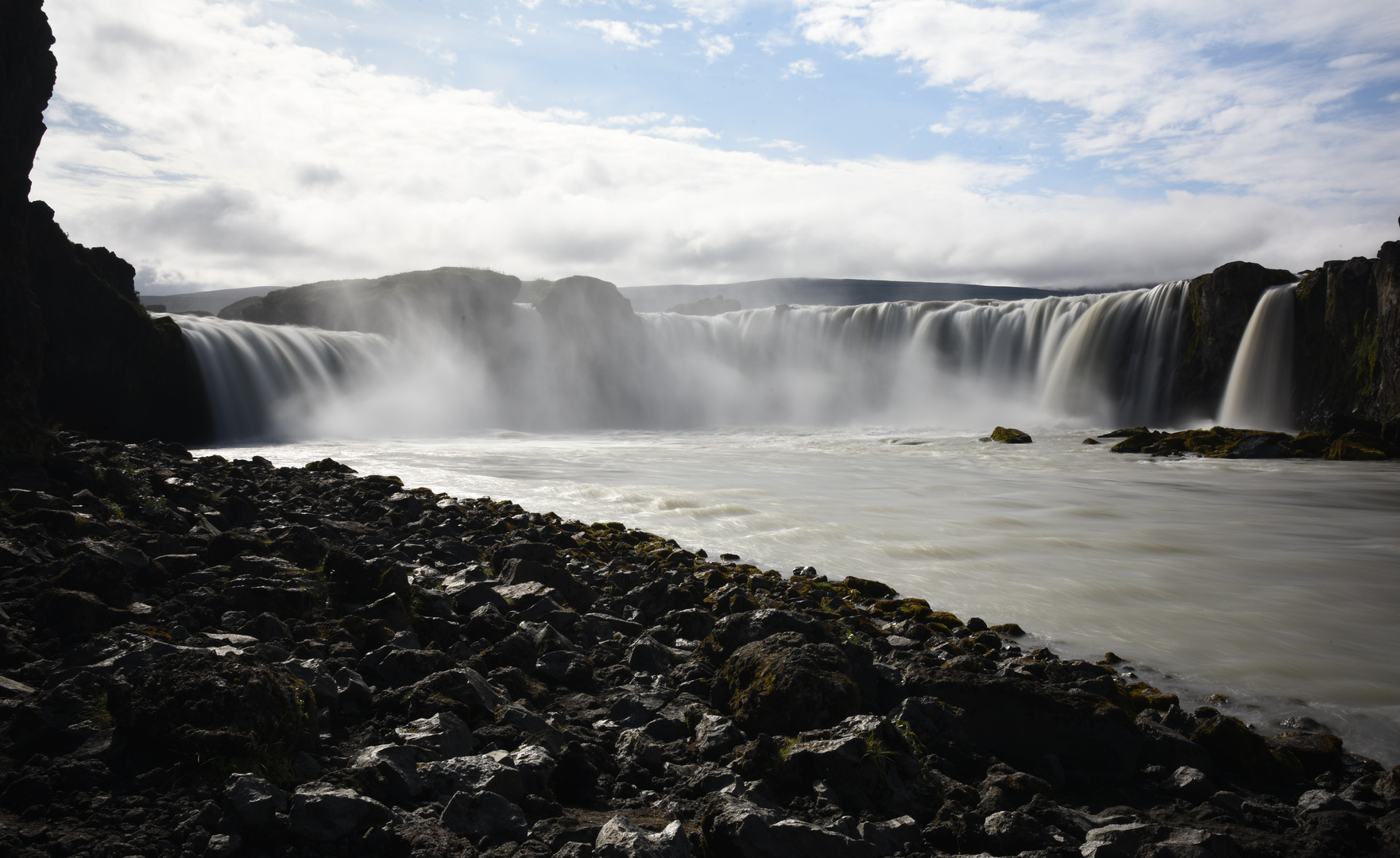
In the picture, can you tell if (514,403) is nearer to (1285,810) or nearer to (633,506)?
(633,506)

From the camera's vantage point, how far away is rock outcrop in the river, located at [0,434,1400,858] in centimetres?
271

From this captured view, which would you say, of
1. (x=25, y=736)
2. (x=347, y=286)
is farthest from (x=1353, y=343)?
(x=347, y=286)

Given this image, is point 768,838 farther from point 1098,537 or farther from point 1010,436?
point 1010,436

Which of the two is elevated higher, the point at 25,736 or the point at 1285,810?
the point at 25,736

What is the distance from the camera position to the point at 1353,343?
28.0m

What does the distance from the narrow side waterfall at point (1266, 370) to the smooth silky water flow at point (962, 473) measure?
0.17 metres

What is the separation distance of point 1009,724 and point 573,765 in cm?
228

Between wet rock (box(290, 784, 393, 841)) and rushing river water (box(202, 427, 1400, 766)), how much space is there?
5178 mm

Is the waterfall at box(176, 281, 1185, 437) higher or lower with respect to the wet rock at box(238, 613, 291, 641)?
higher

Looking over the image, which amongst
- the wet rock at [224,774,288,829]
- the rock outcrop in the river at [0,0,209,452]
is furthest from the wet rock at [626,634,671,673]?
the rock outcrop in the river at [0,0,209,452]

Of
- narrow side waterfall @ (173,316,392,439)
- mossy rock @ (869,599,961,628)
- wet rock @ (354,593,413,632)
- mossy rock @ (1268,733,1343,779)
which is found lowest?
mossy rock @ (869,599,961,628)

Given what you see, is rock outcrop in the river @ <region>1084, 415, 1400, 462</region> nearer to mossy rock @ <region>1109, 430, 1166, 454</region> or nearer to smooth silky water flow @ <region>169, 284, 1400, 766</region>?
mossy rock @ <region>1109, 430, 1166, 454</region>

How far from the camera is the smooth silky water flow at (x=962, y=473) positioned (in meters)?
6.98

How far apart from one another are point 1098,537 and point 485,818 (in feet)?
35.6
